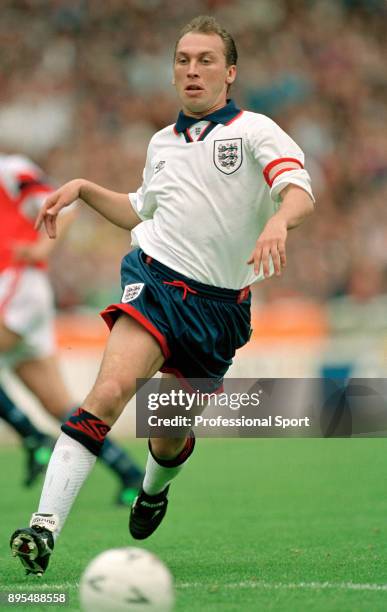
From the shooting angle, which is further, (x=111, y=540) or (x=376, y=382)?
(x=376, y=382)

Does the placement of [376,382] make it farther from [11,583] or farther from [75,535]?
[11,583]

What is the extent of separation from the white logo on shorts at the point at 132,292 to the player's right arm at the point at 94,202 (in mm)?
393

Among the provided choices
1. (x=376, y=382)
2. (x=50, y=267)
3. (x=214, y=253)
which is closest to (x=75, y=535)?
(x=214, y=253)

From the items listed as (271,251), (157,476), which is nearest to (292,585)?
(157,476)

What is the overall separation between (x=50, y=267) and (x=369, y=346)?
174 inches

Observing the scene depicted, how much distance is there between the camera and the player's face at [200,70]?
5.04m

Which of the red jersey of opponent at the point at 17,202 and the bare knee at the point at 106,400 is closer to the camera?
the bare knee at the point at 106,400

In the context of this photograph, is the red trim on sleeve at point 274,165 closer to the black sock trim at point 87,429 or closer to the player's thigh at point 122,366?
the player's thigh at point 122,366

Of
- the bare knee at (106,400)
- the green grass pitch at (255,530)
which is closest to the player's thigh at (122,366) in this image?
the bare knee at (106,400)

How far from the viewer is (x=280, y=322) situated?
13.1 metres

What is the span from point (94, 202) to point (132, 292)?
0.63 metres

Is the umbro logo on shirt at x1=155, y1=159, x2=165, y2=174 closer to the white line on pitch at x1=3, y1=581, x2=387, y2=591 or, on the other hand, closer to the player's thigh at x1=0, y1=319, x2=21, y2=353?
the white line on pitch at x1=3, y1=581, x2=387, y2=591

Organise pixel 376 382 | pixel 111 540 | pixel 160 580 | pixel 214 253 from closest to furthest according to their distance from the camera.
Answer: pixel 160 580 < pixel 214 253 < pixel 111 540 < pixel 376 382

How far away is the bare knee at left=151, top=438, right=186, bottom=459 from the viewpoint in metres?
5.45
